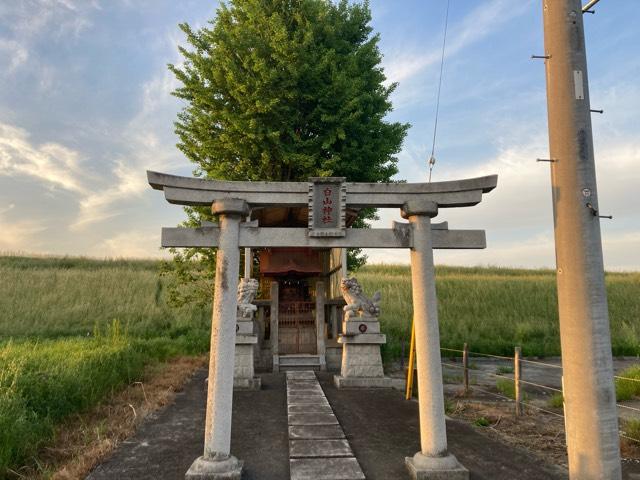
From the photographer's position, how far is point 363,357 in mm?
9570

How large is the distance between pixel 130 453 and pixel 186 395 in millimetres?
3391

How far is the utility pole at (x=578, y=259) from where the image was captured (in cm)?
411

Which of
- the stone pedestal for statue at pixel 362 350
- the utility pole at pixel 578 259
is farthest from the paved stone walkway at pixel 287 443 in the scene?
the stone pedestal for statue at pixel 362 350

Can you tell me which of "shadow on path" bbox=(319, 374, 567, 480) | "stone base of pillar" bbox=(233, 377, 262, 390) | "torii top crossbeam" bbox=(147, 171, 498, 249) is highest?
"torii top crossbeam" bbox=(147, 171, 498, 249)

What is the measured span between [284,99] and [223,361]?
36.2ft

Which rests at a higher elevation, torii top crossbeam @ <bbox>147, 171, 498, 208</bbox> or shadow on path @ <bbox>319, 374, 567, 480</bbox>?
torii top crossbeam @ <bbox>147, 171, 498, 208</bbox>

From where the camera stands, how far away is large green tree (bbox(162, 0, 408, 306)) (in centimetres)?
1337

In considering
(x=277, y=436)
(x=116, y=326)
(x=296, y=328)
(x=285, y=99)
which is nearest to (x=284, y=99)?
(x=285, y=99)

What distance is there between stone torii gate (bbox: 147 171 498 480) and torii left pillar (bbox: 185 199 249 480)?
11 millimetres

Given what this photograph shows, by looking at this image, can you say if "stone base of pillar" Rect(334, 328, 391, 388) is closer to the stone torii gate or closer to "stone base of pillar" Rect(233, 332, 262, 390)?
"stone base of pillar" Rect(233, 332, 262, 390)

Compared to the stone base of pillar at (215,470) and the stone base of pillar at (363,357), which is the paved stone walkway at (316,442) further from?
the stone base of pillar at (363,357)

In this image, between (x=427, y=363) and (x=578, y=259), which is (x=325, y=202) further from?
(x=578, y=259)

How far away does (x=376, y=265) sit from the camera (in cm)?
3722

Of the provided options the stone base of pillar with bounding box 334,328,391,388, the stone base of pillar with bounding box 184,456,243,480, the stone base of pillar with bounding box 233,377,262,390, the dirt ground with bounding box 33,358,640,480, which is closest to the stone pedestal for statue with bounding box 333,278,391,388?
the stone base of pillar with bounding box 334,328,391,388
